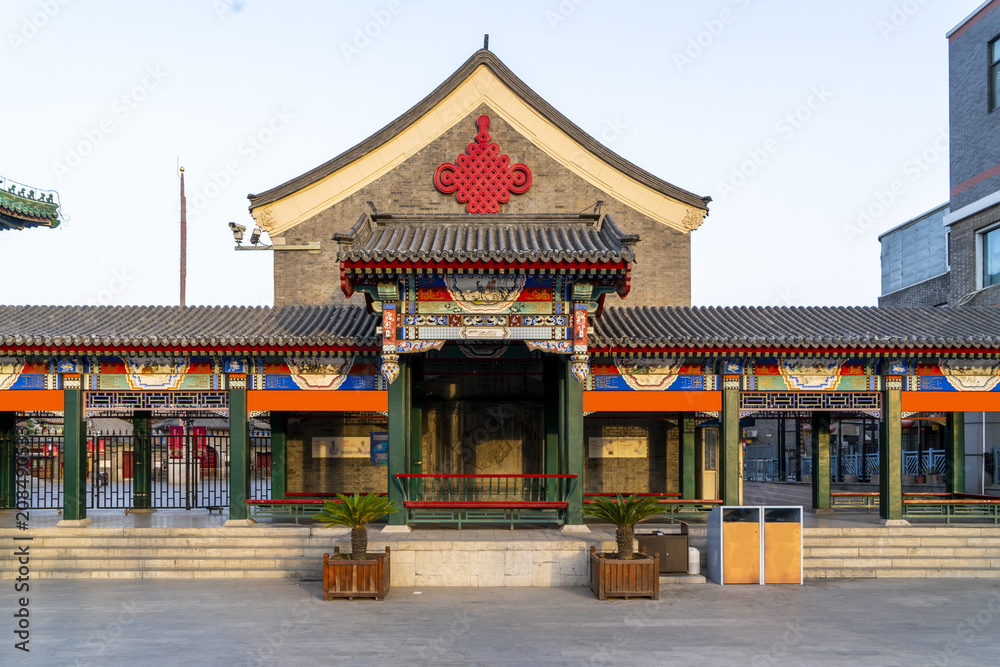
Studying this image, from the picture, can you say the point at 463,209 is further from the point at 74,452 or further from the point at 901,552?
the point at 901,552

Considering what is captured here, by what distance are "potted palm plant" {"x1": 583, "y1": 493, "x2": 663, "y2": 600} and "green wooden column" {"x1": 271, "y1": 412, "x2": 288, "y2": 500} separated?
9.15m

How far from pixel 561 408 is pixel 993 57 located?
17.3m

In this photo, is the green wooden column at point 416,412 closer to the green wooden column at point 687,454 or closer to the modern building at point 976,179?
the green wooden column at point 687,454

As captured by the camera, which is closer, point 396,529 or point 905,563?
point 905,563

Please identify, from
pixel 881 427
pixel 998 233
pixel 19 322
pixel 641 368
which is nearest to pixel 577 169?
pixel 641 368

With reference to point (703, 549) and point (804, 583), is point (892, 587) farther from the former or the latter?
point (703, 549)

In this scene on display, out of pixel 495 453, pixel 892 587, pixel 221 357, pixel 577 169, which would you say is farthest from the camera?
pixel 577 169

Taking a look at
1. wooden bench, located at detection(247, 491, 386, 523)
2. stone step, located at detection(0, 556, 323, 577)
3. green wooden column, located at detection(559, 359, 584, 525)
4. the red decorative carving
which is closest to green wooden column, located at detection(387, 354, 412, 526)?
wooden bench, located at detection(247, 491, 386, 523)

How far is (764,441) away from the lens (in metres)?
48.0

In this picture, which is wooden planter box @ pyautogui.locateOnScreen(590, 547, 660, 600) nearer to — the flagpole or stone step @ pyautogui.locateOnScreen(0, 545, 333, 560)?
stone step @ pyautogui.locateOnScreen(0, 545, 333, 560)

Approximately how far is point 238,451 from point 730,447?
934 centimetres

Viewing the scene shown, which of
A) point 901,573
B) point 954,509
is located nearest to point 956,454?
point 954,509

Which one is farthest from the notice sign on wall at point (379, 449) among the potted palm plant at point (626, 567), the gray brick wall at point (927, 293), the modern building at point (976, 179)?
the gray brick wall at point (927, 293)

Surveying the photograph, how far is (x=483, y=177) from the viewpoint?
21.7 metres
